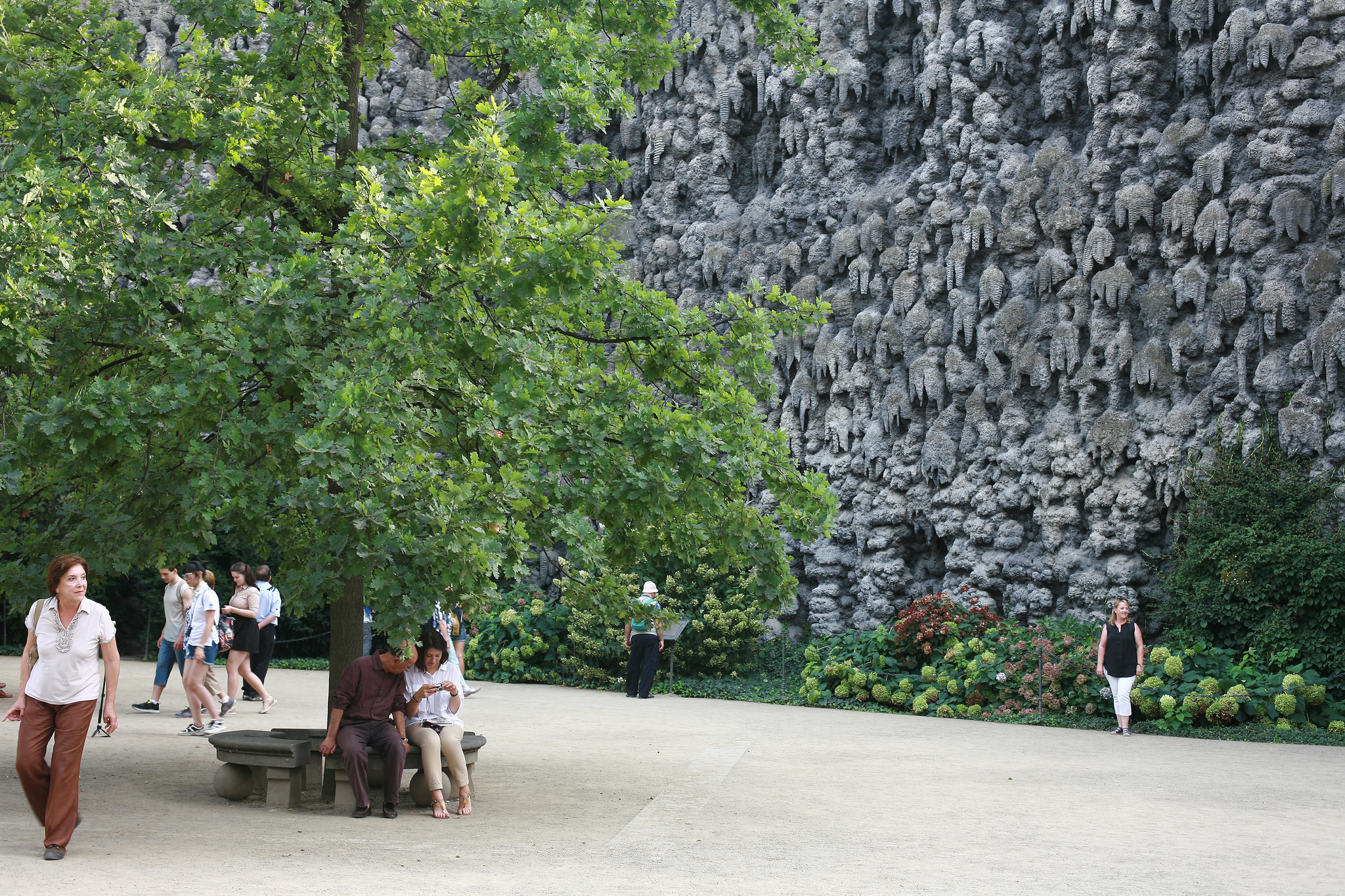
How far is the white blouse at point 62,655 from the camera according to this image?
21.3 ft

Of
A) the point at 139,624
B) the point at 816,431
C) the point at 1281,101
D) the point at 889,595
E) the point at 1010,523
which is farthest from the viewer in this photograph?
the point at 139,624

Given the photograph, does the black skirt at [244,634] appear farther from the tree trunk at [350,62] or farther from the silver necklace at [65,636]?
the silver necklace at [65,636]

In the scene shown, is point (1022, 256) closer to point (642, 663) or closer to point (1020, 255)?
point (1020, 255)

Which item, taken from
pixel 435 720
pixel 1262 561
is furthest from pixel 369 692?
pixel 1262 561

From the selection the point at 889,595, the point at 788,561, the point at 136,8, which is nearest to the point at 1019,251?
the point at 889,595

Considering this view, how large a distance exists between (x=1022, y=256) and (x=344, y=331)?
1284cm

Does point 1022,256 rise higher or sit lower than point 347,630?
higher

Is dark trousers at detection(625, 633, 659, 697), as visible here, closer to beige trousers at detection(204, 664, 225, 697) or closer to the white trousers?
beige trousers at detection(204, 664, 225, 697)

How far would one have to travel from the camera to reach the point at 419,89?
27.2 meters

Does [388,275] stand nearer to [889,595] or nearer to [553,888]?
[553,888]

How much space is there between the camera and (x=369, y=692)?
7914 mm

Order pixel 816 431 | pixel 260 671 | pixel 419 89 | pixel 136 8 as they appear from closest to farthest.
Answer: pixel 260 671 < pixel 816 431 < pixel 419 89 < pixel 136 8

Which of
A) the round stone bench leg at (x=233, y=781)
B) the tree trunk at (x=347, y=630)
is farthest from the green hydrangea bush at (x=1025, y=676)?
the round stone bench leg at (x=233, y=781)

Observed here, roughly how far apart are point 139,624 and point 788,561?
17.8 metres
